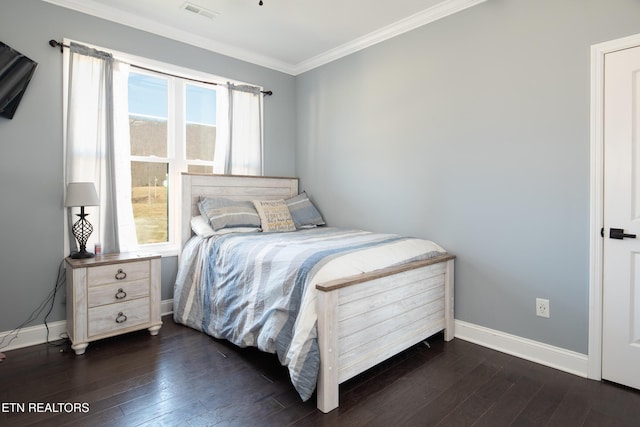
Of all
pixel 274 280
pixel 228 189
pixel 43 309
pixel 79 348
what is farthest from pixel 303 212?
pixel 43 309

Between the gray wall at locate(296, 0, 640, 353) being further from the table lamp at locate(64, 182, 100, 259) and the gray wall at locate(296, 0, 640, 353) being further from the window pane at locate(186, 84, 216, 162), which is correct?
the table lamp at locate(64, 182, 100, 259)

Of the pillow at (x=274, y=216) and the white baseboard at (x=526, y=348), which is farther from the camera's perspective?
the pillow at (x=274, y=216)

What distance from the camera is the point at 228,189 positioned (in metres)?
3.49

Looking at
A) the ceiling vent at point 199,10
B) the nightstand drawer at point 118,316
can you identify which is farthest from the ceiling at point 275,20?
the nightstand drawer at point 118,316

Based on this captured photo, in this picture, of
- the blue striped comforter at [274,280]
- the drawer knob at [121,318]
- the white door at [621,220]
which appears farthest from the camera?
the drawer knob at [121,318]

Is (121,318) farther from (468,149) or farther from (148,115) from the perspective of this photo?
(468,149)

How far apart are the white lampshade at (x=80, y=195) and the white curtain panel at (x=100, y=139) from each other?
9.4 inches

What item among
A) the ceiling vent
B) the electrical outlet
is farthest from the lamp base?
the electrical outlet

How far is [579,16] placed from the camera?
215 centimetres

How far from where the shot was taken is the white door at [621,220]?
1.98 m

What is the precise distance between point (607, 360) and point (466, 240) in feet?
3.51

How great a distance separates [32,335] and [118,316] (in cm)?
62

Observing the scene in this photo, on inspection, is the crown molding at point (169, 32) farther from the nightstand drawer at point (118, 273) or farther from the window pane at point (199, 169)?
the nightstand drawer at point (118, 273)

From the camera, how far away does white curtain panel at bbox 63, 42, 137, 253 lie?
2.70m
